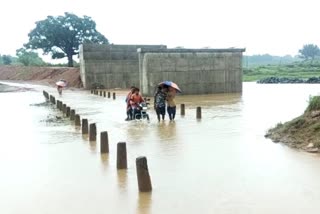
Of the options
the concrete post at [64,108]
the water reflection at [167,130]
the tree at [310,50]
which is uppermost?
the tree at [310,50]

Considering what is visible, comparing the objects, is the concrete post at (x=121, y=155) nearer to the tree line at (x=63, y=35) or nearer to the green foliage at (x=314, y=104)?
the green foliage at (x=314, y=104)

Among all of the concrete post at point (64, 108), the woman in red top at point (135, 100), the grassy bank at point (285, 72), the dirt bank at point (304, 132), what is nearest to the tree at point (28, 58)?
the grassy bank at point (285, 72)

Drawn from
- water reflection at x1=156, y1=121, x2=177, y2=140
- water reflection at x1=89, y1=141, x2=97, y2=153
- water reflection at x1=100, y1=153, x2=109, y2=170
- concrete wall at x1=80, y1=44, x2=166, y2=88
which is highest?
concrete wall at x1=80, y1=44, x2=166, y2=88

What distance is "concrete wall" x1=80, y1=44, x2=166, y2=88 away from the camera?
147 ft

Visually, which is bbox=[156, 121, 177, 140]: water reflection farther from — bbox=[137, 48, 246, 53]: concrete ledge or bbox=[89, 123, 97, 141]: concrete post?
bbox=[137, 48, 246, 53]: concrete ledge

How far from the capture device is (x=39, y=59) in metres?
81.9

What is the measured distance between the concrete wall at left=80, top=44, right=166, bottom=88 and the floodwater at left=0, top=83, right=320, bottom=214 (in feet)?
95.9

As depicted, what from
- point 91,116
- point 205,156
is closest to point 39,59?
point 91,116

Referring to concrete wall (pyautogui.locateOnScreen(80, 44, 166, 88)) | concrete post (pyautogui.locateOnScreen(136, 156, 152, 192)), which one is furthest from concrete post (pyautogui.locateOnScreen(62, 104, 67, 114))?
concrete wall (pyautogui.locateOnScreen(80, 44, 166, 88))

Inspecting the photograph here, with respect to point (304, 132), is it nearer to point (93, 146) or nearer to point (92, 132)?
point (93, 146)

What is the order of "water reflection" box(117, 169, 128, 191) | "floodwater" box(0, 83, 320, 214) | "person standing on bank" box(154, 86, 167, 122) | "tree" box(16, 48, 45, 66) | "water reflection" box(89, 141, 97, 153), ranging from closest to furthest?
"floodwater" box(0, 83, 320, 214), "water reflection" box(117, 169, 128, 191), "water reflection" box(89, 141, 97, 153), "person standing on bank" box(154, 86, 167, 122), "tree" box(16, 48, 45, 66)

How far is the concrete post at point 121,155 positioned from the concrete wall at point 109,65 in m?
35.7

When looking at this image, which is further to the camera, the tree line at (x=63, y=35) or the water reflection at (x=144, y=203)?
the tree line at (x=63, y=35)

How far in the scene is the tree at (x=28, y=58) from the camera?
72.6 metres
